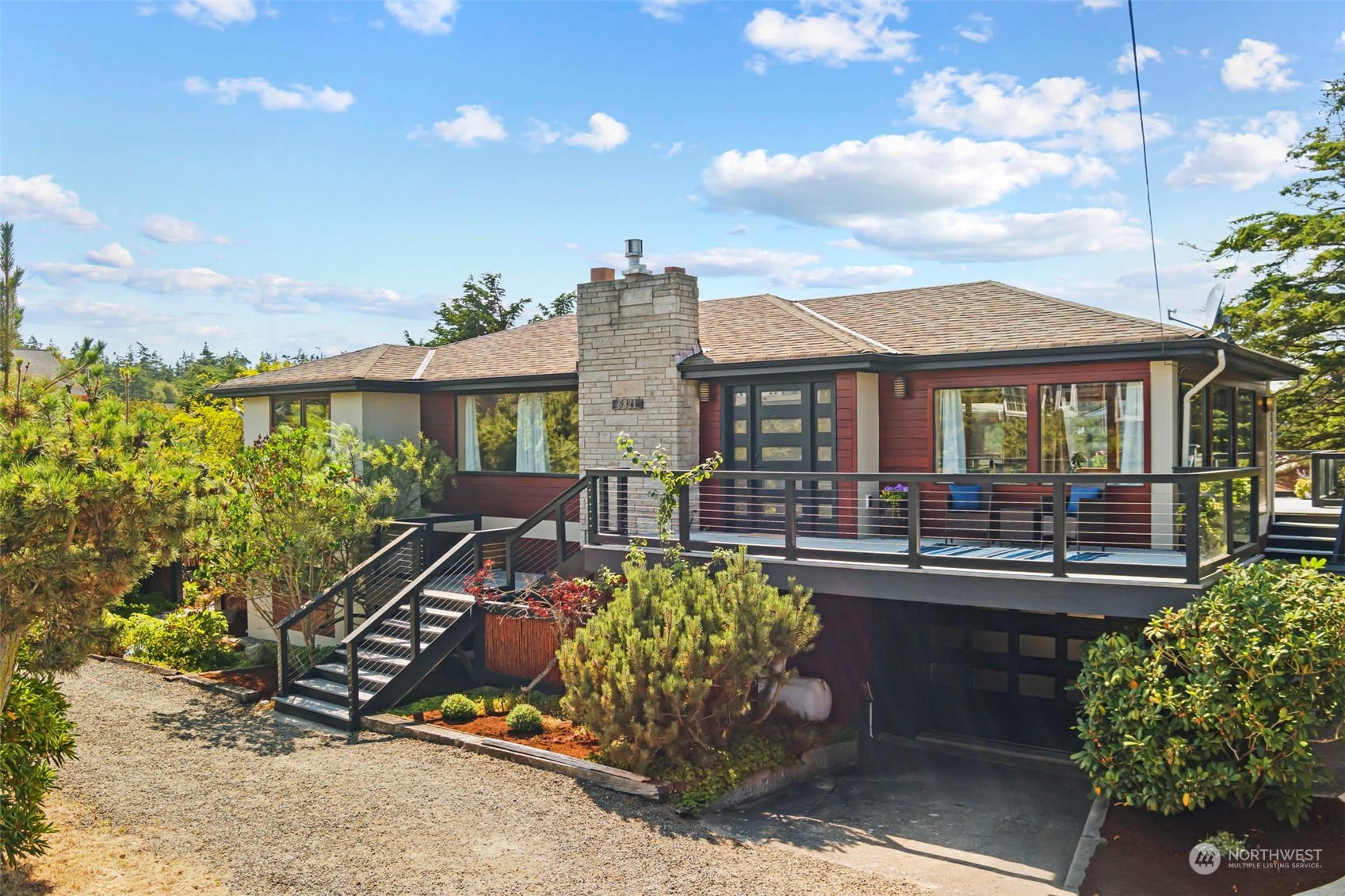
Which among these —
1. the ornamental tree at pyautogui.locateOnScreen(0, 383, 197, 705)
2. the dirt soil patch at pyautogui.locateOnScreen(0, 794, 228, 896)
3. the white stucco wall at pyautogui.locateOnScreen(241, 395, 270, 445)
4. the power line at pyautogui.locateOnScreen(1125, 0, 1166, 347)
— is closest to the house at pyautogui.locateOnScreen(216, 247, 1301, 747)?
→ the power line at pyautogui.locateOnScreen(1125, 0, 1166, 347)

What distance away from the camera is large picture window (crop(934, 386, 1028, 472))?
12.2 meters

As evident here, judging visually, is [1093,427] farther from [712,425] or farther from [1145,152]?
[712,425]

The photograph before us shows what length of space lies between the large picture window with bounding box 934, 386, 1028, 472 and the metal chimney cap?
15.7 ft

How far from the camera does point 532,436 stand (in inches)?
640

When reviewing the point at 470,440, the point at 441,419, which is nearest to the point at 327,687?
the point at 470,440

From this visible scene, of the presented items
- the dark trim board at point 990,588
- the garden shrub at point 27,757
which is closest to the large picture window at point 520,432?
the dark trim board at point 990,588

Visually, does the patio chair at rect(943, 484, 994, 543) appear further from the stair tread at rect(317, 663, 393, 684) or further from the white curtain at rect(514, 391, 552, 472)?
the stair tread at rect(317, 663, 393, 684)

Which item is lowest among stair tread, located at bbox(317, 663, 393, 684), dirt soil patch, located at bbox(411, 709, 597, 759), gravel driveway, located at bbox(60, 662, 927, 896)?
gravel driveway, located at bbox(60, 662, 927, 896)

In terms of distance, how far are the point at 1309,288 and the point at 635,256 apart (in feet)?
61.3

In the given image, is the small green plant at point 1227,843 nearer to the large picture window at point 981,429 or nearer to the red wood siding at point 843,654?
the red wood siding at point 843,654

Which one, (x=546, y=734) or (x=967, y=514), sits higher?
(x=967, y=514)

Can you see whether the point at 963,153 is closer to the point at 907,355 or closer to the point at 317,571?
the point at 907,355

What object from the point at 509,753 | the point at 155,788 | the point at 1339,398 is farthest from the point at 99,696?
the point at 1339,398

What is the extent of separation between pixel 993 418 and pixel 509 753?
290 inches
